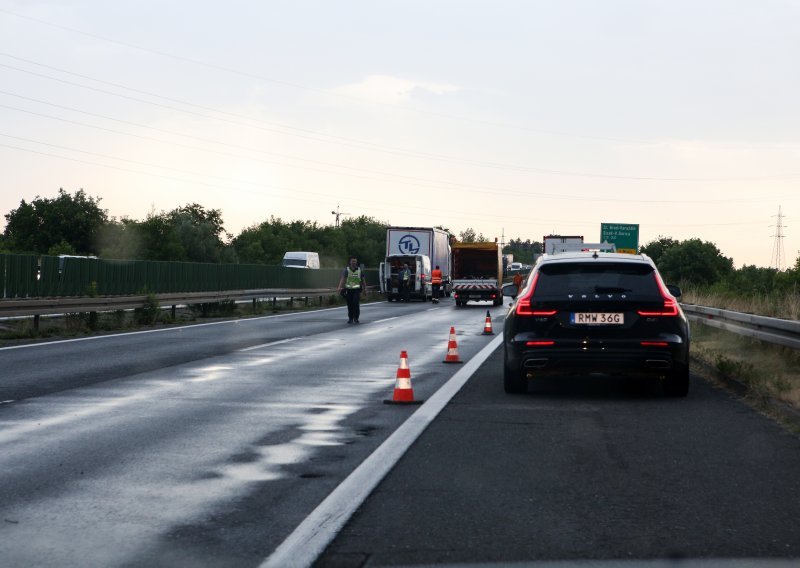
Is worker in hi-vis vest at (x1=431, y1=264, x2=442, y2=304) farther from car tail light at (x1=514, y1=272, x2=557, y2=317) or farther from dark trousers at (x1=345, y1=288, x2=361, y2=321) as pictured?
car tail light at (x1=514, y1=272, x2=557, y2=317)

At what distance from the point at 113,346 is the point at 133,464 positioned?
41.8 ft

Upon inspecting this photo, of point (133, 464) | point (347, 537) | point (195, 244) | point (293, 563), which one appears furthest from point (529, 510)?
point (195, 244)

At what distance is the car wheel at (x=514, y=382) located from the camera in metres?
12.1

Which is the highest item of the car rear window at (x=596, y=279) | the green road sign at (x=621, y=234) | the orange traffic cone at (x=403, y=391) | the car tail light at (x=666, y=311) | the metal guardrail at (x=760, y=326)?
the green road sign at (x=621, y=234)

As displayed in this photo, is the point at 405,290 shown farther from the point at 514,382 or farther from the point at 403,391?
the point at 403,391

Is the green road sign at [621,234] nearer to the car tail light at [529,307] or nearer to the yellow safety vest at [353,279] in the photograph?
the yellow safety vest at [353,279]

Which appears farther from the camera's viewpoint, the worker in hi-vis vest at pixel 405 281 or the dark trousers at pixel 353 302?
the worker in hi-vis vest at pixel 405 281

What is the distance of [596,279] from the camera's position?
467 inches

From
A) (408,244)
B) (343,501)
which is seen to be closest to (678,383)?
(343,501)

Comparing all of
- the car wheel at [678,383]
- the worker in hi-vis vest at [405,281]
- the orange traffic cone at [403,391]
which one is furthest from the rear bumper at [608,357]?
the worker in hi-vis vest at [405,281]

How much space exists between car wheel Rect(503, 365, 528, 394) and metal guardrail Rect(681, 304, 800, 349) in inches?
117

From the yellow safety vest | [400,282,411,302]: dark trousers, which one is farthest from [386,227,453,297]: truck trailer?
the yellow safety vest

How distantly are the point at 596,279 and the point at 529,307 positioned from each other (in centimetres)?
77

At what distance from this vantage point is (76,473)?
7.22m
